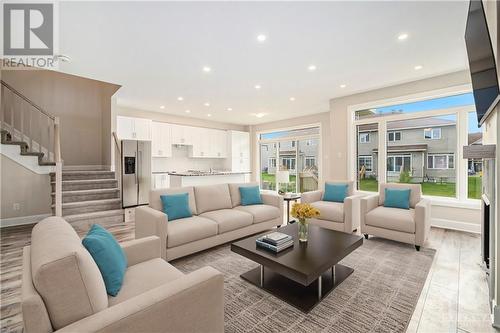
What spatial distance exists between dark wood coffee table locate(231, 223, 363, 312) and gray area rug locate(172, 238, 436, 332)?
7 cm

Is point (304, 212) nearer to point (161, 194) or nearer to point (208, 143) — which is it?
point (161, 194)

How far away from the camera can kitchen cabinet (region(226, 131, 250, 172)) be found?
8344 millimetres

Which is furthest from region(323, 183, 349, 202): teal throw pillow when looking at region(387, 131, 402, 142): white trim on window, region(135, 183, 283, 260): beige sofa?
region(387, 131, 402, 142): white trim on window

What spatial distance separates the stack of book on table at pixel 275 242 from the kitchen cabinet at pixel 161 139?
205 inches

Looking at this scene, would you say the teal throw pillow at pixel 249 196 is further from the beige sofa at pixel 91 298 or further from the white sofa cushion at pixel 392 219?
the beige sofa at pixel 91 298

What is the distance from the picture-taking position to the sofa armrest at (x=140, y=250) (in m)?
1.85

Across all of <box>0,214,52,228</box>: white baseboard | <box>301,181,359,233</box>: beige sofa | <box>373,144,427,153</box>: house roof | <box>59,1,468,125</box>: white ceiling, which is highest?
<box>59,1,468,125</box>: white ceiling

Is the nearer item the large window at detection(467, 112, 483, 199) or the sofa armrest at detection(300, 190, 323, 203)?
the large window at detection(467, 112, 483, 199)

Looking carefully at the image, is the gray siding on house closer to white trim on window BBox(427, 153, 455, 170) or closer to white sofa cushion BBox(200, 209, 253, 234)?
white trim on window BBox(427, 153, 455, 170)

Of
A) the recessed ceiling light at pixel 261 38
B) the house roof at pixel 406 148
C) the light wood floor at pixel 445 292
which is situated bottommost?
the light wood floor at pixel 445 292

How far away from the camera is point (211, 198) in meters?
3.70

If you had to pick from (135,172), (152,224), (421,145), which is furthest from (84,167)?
(421,145)

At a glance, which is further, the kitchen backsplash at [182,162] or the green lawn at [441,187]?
the kitchen backsplash at [182,162]

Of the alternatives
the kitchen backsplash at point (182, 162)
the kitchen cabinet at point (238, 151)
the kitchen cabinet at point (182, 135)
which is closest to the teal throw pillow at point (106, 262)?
the kitchen backsplash at point (182, 162)
